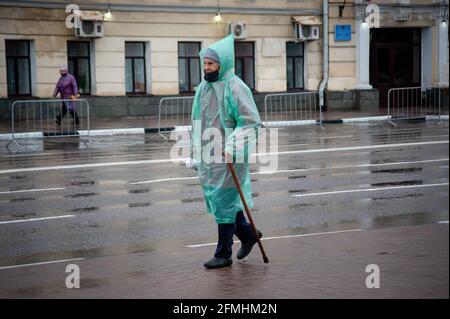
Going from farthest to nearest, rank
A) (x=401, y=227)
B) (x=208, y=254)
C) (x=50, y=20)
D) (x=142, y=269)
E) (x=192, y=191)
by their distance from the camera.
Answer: (x=50, y=20)
(x=192, y=191)
(x=401, y=227)
(x=208, y=254)
(x=142, y=269)

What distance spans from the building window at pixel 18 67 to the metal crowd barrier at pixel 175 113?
431 centimetres

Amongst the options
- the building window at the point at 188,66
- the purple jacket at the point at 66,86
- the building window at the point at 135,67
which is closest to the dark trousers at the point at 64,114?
the purple jacket at the point at 66,86

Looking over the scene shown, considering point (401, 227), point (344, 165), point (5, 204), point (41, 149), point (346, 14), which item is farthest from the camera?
point (346, 14)

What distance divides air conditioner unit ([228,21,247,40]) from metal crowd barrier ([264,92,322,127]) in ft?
8.28

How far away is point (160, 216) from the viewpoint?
11.8 m

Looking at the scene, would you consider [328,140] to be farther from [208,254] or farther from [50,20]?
[208,254]

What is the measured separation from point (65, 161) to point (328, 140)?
272 inches

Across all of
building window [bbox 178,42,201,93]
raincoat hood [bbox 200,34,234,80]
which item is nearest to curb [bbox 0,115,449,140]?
building window [bbox 178,42,201,93]

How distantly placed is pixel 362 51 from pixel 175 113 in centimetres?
916

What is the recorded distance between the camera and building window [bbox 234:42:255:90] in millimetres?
33250

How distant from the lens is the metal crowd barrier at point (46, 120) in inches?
953

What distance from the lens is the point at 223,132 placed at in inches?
335

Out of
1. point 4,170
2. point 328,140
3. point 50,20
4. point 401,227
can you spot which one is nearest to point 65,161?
point 4,170

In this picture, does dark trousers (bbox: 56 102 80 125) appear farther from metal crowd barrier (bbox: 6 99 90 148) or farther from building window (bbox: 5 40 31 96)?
building window (bbox: 5 40 31 96)
